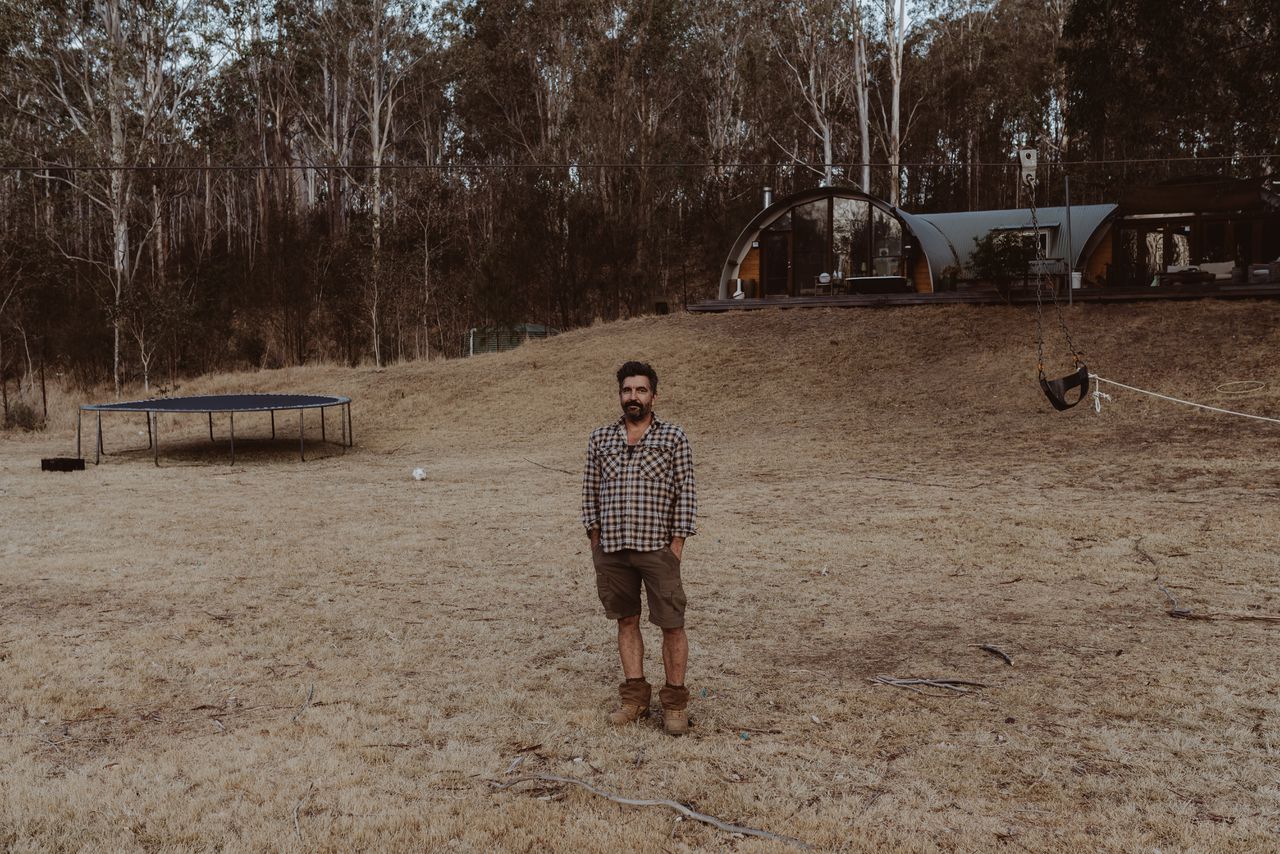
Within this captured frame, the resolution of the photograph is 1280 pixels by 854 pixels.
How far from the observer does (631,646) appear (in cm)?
522

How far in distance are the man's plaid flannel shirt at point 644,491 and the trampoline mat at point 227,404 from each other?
45.4 feet

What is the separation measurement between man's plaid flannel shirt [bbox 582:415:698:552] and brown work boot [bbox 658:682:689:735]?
73cm

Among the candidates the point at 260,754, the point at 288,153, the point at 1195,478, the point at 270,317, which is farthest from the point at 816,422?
the point at 288,153

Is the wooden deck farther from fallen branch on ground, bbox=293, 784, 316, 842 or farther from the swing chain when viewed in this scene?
fallen branch on ground, bbox=293, 784, 316, 842

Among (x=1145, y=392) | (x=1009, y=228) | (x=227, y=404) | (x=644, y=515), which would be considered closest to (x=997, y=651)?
(x=644, y=515)

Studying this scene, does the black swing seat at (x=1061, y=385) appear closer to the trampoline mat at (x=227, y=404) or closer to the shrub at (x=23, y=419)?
the trampoline mat at (x=227, y=404)

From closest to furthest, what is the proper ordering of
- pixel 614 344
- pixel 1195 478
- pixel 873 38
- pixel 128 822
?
1. pixel 128 822
2. pixel 1195 478
3. pixel 614 344
4. pixel 873 38

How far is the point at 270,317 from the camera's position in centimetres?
3791

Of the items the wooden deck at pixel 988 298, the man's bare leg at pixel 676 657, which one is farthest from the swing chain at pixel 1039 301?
the man's bare leg at pixel 676 657

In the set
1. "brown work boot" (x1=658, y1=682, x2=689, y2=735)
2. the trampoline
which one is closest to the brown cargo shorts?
"brown work boot" (x1=658, y1=682, x2=689, y2=735)

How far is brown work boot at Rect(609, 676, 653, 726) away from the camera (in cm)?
523

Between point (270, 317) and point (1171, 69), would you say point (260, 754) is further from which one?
point (270, 317)

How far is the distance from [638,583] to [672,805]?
116 cm

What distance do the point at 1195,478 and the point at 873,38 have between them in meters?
33.7
